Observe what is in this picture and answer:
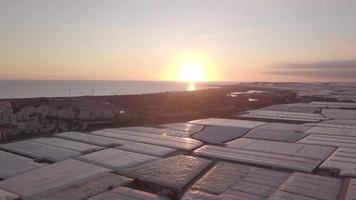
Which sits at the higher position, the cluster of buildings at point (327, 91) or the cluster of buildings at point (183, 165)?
the cluster of buildings at point (327, 91)

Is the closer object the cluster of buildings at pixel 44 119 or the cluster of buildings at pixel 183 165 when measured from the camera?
the cluster of buildings at pixel 183 165

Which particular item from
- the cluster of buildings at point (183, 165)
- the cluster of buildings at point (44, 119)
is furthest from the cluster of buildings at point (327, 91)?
the cluster of buildings at point (183, 165)

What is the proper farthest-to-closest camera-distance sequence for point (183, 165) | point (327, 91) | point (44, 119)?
1. point (327, 91)
2. point (44, 119)
3. point (183, 165)

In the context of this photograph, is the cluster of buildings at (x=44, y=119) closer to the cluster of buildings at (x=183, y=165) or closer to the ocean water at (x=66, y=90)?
the cluster of buildings at (x=183, y=165)

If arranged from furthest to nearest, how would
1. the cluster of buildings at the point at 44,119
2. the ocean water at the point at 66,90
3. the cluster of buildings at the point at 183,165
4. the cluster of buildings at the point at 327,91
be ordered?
1. the ocean water at the point at 66,90
2. the cluster of buildings at the point at 327,91
3. the cluster of buildings at the point at 44,119
4. the cluster of buildings at the point at 183,165

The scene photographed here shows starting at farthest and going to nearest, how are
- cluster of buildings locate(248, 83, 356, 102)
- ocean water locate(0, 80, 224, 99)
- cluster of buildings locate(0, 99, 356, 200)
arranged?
ocean water locate(0, 80, 224, 99) < cluster of buildings locate(248, 83, 356, 102) < cluster of buildings locate(0, 99, 356, 200)

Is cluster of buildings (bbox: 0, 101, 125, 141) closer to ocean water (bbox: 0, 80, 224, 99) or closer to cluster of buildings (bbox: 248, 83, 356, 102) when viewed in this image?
cluster of buildings (bbox: 248, 83, 356, 102)

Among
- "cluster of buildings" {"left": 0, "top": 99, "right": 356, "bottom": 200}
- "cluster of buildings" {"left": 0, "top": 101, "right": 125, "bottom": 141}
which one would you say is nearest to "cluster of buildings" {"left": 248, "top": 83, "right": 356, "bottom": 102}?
"cluster of buildings" {"left": 0, "top": 101, "right": 125, "bottom": 141}

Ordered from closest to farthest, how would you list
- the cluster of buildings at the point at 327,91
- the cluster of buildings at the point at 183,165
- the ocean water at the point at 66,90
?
the cluster of buildings at the point at 183,165
the cluster of buildings at the point at 327,91
the ocean water at the point at 66,90

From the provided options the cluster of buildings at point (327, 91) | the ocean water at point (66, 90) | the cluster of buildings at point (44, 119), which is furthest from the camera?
the ocean water at point (66, 90)

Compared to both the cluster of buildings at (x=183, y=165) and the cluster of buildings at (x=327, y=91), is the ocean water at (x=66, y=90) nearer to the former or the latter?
the cluster of buildings at (x=327, y=91)

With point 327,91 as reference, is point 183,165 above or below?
below

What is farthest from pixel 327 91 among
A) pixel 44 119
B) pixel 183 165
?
pixel 183 165

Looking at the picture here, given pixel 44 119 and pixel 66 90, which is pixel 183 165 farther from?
pixel 66 90
